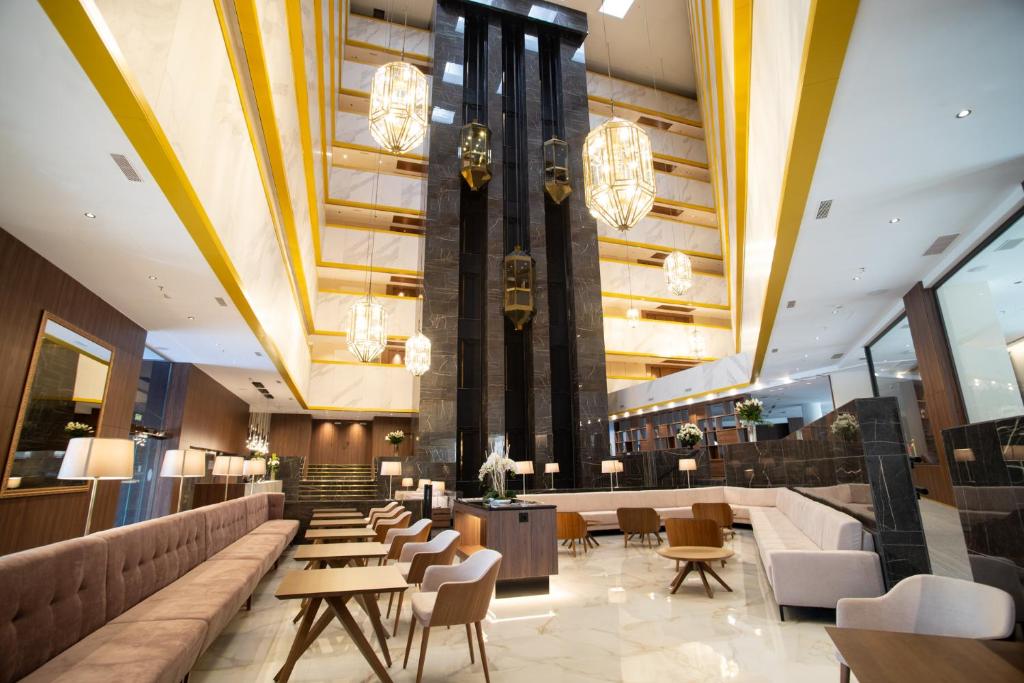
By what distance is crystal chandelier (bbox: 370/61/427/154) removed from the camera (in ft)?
17.1

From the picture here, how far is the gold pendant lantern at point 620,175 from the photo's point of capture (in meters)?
4.52

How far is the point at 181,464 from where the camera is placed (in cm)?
533

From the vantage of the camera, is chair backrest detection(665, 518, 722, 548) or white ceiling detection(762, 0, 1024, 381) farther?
chair backrest detection(665, 518, 722, 548)

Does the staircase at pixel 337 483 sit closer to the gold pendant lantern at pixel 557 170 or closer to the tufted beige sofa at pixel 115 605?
the gold pendant lantern at pixel 557 170

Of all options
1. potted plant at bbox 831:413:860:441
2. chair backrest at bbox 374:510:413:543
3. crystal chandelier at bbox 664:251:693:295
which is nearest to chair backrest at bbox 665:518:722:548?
potted plant at bbox 831:413:860:441

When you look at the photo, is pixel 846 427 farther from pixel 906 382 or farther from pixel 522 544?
pixel 906 382

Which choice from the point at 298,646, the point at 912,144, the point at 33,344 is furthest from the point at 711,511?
the point at 33,344

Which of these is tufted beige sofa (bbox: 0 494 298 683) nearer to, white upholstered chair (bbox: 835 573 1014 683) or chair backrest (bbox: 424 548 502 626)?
chair backrest (bbox: 424 548 502 626)

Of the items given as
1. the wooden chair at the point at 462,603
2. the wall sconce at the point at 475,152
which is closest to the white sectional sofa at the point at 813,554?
the wooden chair at the point at 462,603

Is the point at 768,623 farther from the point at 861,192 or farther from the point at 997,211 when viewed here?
the point at 997,211

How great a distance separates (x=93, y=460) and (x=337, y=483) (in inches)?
522

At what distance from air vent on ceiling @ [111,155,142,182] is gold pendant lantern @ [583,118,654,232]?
344 cm

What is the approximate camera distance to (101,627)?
2611 millimetres

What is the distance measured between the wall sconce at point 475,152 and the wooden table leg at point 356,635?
11057 millimetres
